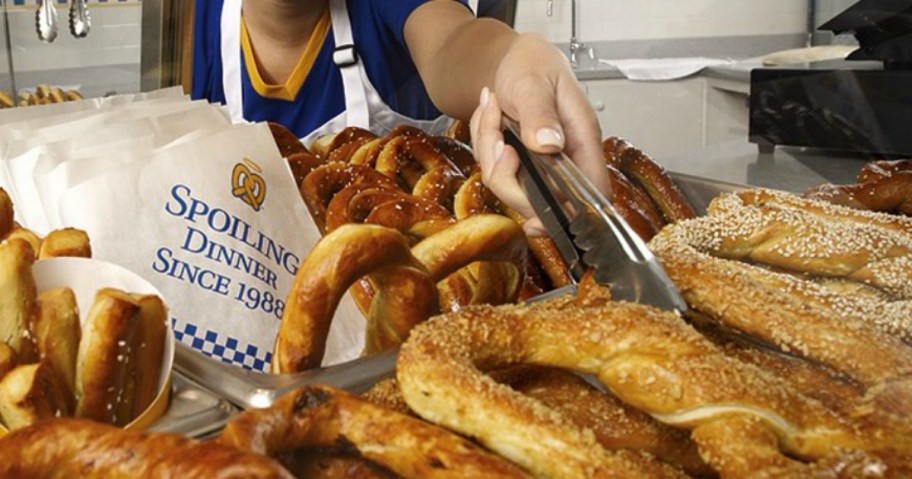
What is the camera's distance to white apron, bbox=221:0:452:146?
2.69m

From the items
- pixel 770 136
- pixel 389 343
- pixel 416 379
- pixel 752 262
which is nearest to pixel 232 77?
pixel 770 136

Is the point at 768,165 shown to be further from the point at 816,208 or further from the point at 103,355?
the point at 103,355

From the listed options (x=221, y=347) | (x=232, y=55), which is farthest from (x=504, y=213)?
(x=232, y=55)

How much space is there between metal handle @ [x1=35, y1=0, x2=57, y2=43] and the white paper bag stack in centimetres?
193

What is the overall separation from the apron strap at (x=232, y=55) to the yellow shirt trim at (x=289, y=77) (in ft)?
0.08

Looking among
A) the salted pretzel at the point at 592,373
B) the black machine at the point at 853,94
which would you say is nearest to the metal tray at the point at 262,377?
the salted pretzel at the point at 592,373

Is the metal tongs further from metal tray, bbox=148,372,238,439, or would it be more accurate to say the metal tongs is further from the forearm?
the forearm

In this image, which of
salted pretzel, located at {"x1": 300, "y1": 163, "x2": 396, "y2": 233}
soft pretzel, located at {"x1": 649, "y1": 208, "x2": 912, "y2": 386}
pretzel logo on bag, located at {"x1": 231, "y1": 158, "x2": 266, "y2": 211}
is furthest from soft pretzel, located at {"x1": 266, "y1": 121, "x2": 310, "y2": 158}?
soft pretzel, located at {"x1": 649, "y1": 208, "x2": 912, "y2": 386}

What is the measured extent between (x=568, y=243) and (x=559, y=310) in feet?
0.78

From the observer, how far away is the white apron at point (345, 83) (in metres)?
2.69

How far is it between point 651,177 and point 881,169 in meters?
0.42

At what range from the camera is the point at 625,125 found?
2.36 metres

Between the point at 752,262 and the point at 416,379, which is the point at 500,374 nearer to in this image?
the point at 416,379

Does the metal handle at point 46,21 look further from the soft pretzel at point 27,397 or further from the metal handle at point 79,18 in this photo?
the soft pretzel at point 27,397
